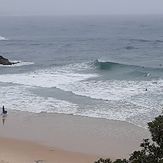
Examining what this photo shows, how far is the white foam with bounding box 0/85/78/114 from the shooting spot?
25406mm

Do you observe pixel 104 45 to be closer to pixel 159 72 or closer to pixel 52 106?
pixel 159 72

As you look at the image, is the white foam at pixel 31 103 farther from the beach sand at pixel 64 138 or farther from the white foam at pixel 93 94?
the beach sand at pixel 64 138

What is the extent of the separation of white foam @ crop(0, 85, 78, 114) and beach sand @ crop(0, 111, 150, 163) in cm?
130

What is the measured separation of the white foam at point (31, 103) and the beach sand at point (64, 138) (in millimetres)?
1297

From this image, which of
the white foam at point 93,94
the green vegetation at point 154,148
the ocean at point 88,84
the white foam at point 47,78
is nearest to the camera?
the green vegetation at point 154,148

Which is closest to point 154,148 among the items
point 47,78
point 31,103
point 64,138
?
point 64,138

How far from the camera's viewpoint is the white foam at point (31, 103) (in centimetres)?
2541

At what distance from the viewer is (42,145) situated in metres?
19.3

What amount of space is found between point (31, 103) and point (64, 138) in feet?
24.2

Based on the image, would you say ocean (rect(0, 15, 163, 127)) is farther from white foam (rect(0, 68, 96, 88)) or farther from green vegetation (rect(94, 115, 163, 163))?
green vegetation (rect(94, 115, 163, 163))

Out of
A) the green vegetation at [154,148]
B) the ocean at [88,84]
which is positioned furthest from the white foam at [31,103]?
the green vegetation at [154,148]

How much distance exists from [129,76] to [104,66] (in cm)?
676

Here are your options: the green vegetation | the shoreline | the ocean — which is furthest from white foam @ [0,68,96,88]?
the green vegetation

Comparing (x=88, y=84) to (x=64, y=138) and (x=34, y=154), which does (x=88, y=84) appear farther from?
(x=34, y=154)
